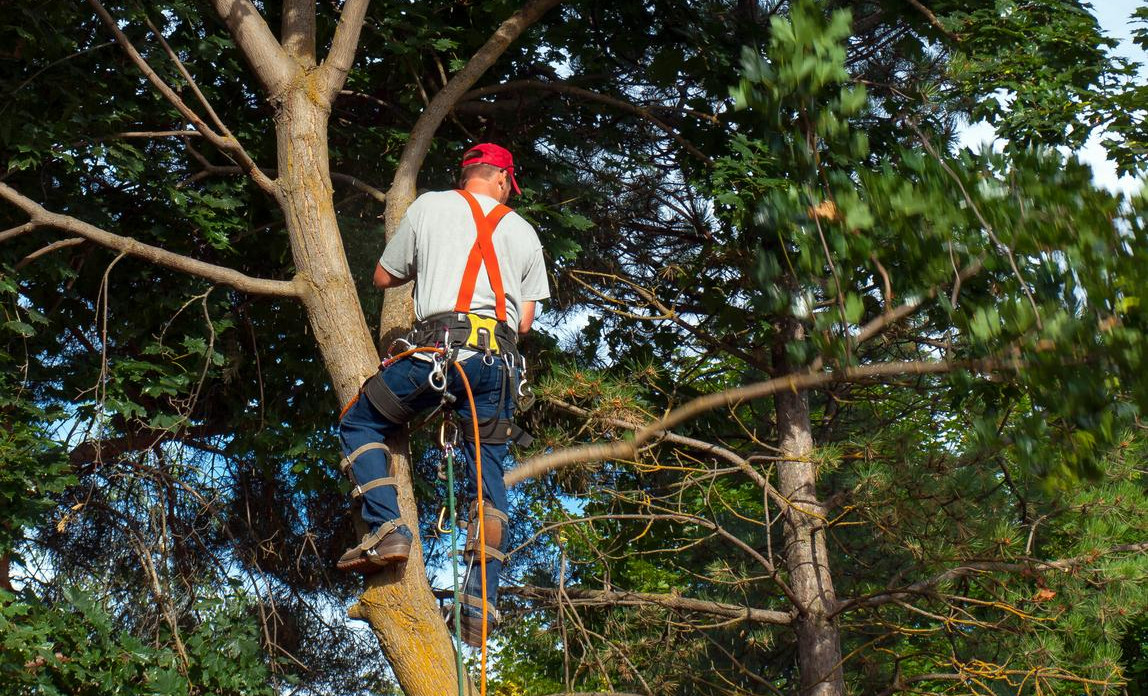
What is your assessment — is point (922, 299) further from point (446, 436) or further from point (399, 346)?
point (399, 346)

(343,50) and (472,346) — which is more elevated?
(343,50)

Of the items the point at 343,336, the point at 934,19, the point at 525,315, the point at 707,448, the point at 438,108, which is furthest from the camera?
the point at 707,448

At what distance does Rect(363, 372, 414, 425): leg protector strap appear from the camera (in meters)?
4.11

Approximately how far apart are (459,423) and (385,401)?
322 millimetres

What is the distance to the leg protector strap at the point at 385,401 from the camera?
4.11m

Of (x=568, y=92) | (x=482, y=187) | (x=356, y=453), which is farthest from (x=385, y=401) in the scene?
(x=568, y=92)

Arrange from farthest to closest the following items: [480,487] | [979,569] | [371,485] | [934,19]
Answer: [979,569] < [934,19] < [480,487] < [371,485]

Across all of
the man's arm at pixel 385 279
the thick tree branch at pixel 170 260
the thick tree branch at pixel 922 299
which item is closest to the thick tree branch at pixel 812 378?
the thick tree branch at pixel 922 299

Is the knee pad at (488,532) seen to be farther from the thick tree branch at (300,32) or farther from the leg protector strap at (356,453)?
the thick tree branch at (300,32)

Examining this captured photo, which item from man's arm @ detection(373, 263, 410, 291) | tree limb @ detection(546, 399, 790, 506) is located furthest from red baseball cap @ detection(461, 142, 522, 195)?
tree limb @ detection(546, 399, 790, 506)

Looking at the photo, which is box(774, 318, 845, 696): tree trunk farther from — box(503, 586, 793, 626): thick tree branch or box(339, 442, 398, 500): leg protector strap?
box(339, 442, 398, 500): leg protector strap

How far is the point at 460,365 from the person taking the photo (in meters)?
4.16

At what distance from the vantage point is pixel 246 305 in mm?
7168

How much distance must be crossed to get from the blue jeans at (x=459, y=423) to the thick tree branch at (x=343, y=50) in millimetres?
1406
